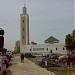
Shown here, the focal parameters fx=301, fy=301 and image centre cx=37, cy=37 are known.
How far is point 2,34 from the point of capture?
10.6m

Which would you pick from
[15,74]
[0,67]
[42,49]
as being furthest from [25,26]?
[0,67]

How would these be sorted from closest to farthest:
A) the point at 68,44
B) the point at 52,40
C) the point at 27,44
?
the point at 68,44 → the point at 27,44 → the point at 52,40

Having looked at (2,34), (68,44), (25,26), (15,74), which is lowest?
(15,74)

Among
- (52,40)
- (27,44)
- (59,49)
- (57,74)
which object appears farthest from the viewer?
(52,40)

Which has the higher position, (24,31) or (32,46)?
(24,31)

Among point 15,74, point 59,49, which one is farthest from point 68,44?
point 15,74

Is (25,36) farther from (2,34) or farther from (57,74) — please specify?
(2,34)

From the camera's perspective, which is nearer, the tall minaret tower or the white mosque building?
the white mosque building

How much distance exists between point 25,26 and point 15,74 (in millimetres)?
128715

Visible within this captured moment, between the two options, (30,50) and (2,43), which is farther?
(30,50)

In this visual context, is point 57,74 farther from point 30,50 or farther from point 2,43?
point 30,50

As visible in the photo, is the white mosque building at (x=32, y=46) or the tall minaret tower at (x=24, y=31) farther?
the tall minaret tower at (x=24, y=31)

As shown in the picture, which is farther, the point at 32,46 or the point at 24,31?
the point at 24,31

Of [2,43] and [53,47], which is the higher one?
[53,47]
